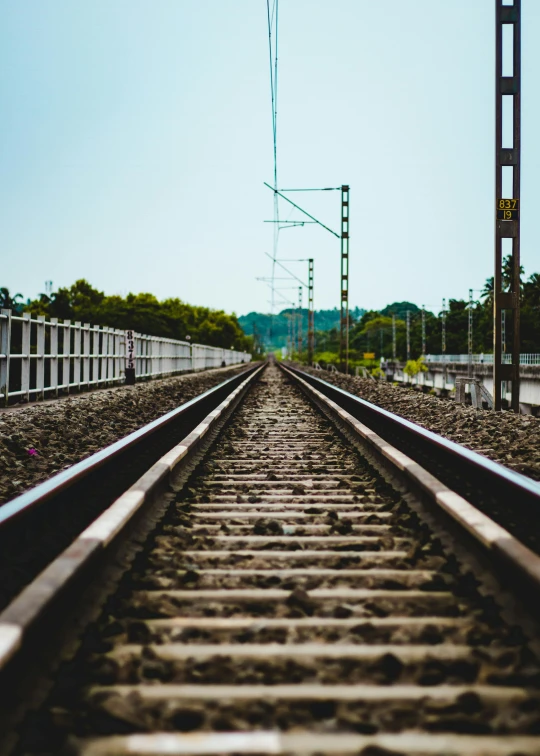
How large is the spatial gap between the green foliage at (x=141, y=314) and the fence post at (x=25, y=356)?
6628cm

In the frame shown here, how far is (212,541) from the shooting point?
3852 millimetres

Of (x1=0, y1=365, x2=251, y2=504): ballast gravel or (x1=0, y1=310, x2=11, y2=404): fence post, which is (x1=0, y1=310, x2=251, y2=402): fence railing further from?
(x1=0, y1=365, x2=251, y2=504): ballast gravel

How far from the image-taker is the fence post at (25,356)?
46.3 feet

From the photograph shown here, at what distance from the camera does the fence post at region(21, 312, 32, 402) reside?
14.1 meters

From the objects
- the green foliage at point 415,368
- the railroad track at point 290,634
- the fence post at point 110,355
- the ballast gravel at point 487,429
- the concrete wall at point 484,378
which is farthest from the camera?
the green foliage at point 415,368

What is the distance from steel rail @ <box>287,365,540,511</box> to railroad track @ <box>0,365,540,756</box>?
1.47 feet

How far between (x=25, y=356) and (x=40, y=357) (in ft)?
2.95

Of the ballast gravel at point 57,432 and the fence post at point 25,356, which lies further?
the fence post at point 25,356

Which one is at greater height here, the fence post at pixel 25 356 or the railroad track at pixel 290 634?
the fence post at pixel 25 356

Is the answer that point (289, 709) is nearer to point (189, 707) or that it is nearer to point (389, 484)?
point (189, 707)

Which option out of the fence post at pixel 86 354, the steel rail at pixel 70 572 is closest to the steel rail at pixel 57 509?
the steel rail at pixel 70 572

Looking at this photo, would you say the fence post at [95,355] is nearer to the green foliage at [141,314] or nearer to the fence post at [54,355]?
the fence post at [54,355]

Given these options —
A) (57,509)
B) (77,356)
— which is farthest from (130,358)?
(57,509)

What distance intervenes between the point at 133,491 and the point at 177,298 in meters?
173
